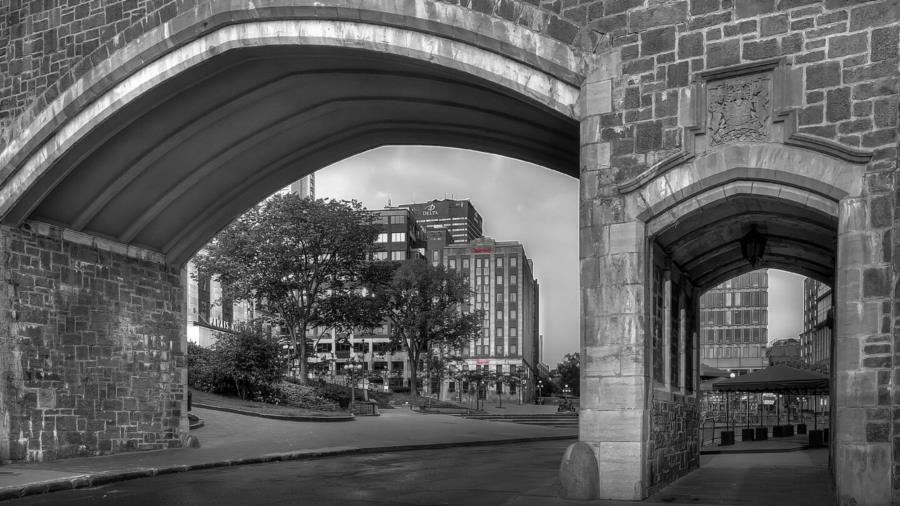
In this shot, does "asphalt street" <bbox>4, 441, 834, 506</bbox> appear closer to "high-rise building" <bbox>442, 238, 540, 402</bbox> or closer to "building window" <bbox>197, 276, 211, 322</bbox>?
"building window" <bbox>197, 276, 211, 322</bbox>

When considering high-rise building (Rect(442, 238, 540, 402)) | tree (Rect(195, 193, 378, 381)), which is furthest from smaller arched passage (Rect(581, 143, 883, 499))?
high-rise building (Rect(442, 238, 540, 402))

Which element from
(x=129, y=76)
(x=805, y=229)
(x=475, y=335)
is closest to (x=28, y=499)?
(x=129, y=76)

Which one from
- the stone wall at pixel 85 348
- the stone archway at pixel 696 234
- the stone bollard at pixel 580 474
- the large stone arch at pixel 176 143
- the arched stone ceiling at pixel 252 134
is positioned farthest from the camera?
the stone wall at pixel 85 348

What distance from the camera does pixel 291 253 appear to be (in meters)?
41.2

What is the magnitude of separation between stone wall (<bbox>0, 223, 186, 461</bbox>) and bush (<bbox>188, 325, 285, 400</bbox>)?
14.3 metres

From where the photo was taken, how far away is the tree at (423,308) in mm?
55250

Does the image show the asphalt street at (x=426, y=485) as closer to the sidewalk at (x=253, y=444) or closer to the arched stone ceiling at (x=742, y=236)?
the sidewalk at (x=253, y=444)

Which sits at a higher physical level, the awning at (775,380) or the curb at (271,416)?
the awning at (775,380)

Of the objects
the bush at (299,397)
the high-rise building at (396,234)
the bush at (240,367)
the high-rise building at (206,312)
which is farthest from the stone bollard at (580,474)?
the high-rise building at (396,234)

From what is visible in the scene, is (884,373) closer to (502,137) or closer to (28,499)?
(502,137)

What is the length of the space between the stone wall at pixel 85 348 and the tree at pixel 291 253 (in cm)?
2164

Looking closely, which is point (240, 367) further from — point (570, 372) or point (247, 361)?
point (570, 372)

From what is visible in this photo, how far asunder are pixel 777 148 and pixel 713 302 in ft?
340

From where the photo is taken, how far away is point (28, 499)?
11594mm
